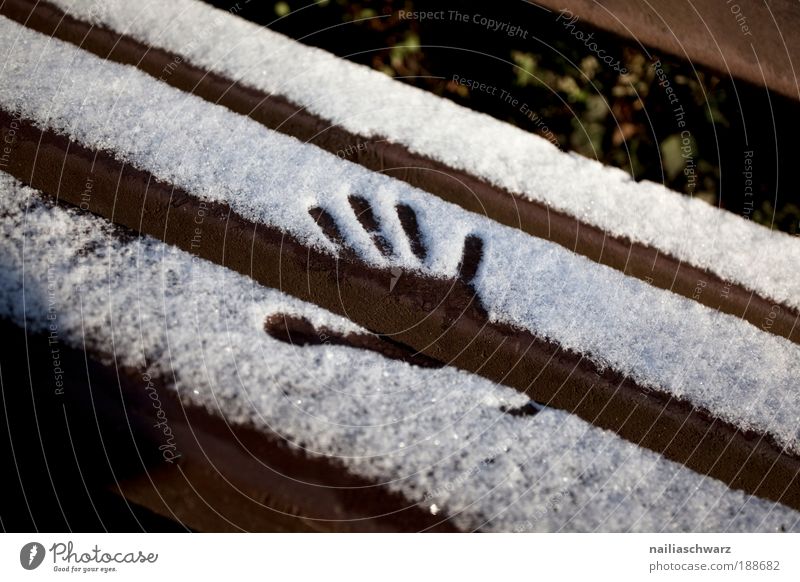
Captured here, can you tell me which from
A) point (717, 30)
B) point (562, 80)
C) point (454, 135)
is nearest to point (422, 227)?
point (454, 135)

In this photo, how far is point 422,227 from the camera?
56cm

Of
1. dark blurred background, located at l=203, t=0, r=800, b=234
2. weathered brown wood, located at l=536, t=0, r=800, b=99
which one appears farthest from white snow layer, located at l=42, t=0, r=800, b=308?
weathered brown wood, located at l=536, t=0, r=800, b=99

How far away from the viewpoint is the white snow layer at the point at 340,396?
53 cm

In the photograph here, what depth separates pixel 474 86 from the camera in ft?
1.95

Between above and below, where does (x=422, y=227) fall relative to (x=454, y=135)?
below

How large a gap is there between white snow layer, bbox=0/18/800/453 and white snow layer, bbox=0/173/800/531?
8 cm

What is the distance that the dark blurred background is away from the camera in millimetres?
594

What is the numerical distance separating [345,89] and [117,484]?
1.48 feet

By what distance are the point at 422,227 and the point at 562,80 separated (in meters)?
0.23

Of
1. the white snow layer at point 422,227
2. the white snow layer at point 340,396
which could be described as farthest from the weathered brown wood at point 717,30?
the white snow layer at point 340,396

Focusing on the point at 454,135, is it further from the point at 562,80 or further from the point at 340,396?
the point at 340,396

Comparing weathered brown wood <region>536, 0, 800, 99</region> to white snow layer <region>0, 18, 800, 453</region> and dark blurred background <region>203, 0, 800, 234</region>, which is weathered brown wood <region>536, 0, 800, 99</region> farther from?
white snow layer <region>0, 18, 800, 453</region>

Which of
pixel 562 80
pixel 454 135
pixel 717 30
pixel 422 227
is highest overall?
pixel 717 30
